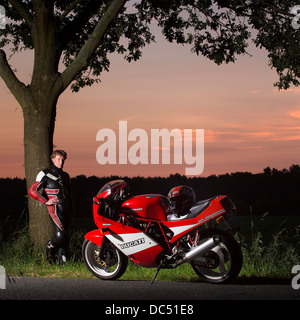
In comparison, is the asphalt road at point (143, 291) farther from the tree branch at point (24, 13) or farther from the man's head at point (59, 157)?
the tree branch at point (24, 13)

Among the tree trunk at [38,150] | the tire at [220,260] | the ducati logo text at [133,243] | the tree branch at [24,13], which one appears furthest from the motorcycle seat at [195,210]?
the tree branch at [24,13]

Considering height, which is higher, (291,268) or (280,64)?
(280,64)

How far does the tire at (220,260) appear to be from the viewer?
292 inches

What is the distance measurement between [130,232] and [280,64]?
305 inches

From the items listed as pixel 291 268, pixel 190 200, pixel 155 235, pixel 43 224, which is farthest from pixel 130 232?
pixel 43 224

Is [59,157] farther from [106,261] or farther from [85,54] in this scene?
[85,54]

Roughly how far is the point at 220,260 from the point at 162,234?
0.91 metres

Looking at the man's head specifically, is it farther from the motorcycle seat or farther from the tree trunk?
the motorcycle seat

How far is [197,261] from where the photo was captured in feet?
25.7

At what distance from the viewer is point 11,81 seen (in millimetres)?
12266
